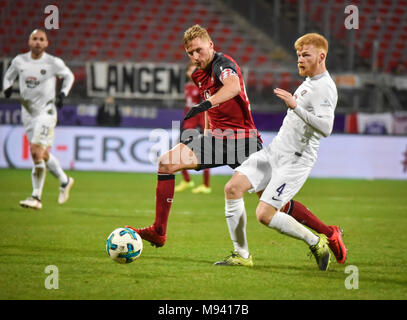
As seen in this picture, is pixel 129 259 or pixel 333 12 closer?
pixel 129 259

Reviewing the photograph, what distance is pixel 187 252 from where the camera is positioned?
6570mm

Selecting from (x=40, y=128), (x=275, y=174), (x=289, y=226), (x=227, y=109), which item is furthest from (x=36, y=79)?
(x=289, y=226)

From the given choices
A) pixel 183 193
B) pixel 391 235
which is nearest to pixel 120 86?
pixel 183 193

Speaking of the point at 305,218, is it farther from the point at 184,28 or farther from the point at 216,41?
the point at 184,28

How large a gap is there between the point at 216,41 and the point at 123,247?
51.4ft

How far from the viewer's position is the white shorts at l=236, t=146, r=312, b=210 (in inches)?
221

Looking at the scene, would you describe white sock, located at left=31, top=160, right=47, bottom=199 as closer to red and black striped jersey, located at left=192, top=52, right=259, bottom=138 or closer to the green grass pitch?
the green grass pitch

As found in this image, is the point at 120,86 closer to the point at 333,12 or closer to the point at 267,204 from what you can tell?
the point at 333,12

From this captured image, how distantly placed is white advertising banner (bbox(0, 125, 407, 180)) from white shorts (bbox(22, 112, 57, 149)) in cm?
528

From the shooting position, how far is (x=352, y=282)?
5.25 meters

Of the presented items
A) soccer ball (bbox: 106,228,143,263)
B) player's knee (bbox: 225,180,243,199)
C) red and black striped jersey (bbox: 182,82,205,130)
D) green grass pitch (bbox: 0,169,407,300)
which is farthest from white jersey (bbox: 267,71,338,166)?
red and black striped jersey (bbox: 182,82,205,130)

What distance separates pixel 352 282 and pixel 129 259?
187 centimetres

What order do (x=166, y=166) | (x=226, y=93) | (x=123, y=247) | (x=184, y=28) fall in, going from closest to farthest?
(x=226, y=93)
(x=123, y=247)
(x=166, y=166)
(x=184, y=28)

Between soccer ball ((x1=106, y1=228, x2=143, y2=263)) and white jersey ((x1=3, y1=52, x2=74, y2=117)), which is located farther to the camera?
white jersey ((x1=3, y1=52, x2=74, y2=117))
